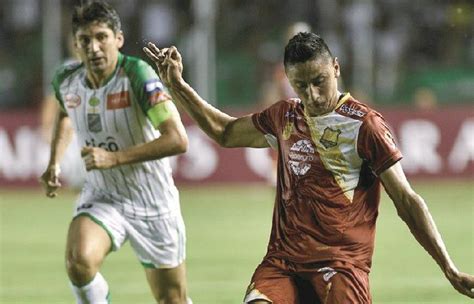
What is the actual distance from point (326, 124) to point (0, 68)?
16997mm

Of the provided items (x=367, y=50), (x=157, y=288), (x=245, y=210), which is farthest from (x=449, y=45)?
(x=157, y=288)

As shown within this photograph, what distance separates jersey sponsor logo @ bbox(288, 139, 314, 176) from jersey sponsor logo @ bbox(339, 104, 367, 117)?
264 mm

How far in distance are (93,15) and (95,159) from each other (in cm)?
121

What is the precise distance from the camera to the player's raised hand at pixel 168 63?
7.06m

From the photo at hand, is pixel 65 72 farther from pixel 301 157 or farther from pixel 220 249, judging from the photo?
pixel 220 249

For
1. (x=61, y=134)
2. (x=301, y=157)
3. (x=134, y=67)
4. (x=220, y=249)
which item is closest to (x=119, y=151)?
(x=134, y=67)

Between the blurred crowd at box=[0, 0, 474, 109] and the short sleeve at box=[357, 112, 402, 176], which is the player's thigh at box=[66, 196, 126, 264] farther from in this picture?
the blurred crowd at box=[0, 0, 474, 109]

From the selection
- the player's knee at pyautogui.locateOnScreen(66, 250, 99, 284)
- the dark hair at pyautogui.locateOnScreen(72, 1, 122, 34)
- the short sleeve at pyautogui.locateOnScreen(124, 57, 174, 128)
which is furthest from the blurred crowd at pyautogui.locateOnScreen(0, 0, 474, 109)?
the player's knee at pyautogui.locateOnScreen(66, 250, 99, 284)

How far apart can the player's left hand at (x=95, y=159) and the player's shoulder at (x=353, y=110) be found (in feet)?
5.06

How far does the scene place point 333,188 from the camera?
6.63 meters

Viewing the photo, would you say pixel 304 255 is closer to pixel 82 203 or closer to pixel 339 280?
pixel 339 280

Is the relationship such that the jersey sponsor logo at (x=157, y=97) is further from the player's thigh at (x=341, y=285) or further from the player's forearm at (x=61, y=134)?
the player's thigh at (x=341, y=285)

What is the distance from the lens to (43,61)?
74.8ft

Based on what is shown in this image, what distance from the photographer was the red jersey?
6.60 meters
